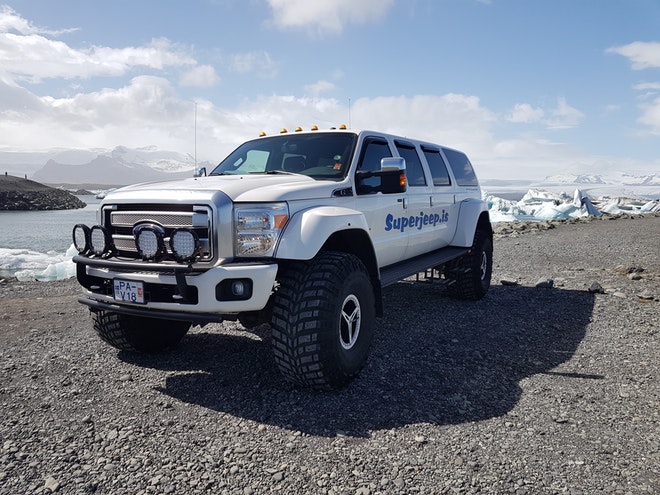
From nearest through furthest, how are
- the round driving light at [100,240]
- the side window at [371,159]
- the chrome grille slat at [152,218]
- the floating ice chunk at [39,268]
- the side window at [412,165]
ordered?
the chrome grille slat at [152,218] < the round driving light at [100,240] < the side window at [371,159] < the side window at [412,165] < the floating ice chunk at [39,268]

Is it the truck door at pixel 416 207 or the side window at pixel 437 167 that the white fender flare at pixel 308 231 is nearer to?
the truck door at pixel 416 207

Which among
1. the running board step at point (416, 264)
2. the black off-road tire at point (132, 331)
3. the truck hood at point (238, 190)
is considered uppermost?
the truck hood at point (238, 190)

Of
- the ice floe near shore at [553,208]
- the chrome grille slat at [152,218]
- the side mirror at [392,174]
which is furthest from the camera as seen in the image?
the ice floe near shore at [553,208]

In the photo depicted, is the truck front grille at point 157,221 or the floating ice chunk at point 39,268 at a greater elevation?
the truck front grille at point 157,221

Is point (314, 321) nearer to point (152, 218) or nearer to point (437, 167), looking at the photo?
point (152, 218)

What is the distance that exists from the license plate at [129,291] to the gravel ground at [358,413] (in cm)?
74

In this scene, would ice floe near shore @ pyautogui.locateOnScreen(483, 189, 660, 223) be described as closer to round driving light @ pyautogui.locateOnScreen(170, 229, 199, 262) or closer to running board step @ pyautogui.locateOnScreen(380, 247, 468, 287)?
running board step @ pyautogui.locateOnScreen(380, 247, 468, 287)

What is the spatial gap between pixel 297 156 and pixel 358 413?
2.53 meters

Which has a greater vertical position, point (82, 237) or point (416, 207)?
point (416, 207)

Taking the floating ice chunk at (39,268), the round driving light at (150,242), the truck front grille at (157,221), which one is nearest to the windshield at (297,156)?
the truck front grille at (157,221)

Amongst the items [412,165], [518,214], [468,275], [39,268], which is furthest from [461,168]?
[518,214]

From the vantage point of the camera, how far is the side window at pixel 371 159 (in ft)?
14.8

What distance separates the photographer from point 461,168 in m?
7.32

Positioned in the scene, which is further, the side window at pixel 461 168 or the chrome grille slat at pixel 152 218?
the side window at pixel 461 168
